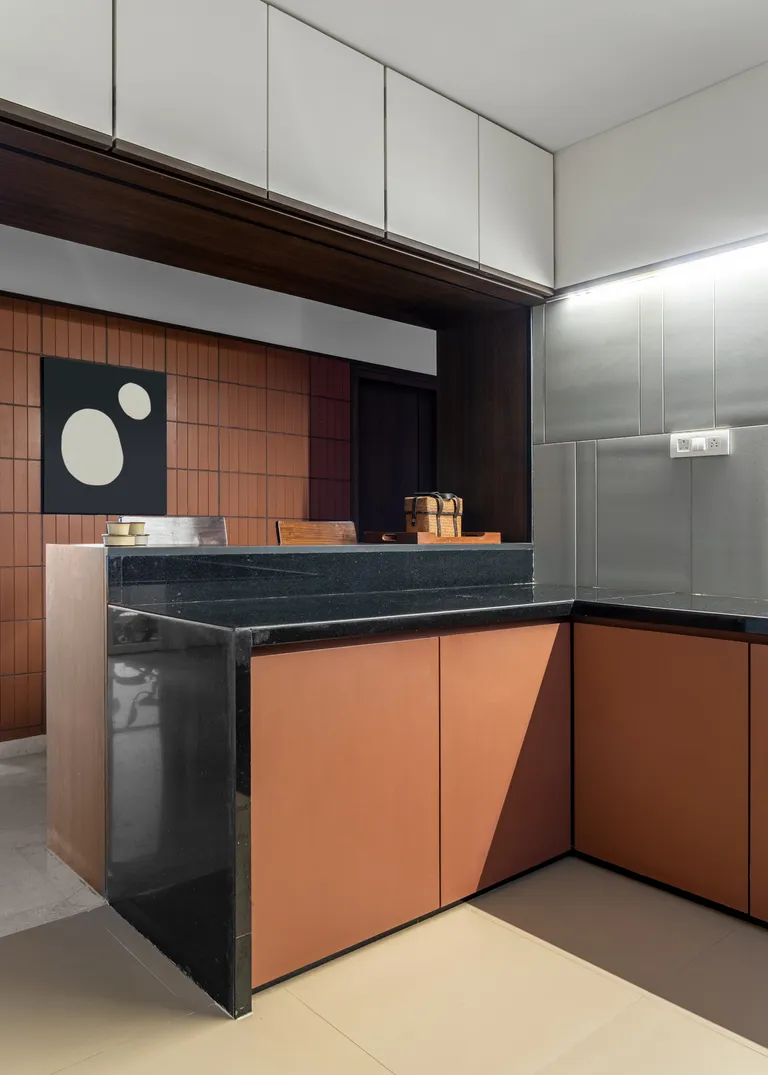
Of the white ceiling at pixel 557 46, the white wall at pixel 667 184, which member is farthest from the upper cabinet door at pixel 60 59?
the white wall at pixel 667 184

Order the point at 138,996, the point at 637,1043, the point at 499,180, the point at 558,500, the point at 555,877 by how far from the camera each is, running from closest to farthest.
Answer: the point at 637,1043 → the point at 138,996 → the point at 555,877 → the point at 499,180 → the point at 558,500

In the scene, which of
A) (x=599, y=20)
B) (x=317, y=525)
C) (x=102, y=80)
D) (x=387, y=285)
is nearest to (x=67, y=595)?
(x=317, y=525)

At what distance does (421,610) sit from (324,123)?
157 cm

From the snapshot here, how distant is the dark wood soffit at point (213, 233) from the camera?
2.08 metres

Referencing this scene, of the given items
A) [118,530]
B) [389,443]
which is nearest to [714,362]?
[118,530]

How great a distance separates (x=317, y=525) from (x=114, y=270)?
2.13 metres

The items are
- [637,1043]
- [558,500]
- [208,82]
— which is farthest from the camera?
[558,500]

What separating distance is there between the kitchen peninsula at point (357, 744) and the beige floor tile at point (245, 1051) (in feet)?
0.27

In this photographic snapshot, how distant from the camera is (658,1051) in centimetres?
154

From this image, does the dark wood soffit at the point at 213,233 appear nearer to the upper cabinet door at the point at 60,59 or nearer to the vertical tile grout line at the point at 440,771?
the upper cabinet door at the point at 60,59

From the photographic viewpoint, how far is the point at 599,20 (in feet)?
Result: 7.78

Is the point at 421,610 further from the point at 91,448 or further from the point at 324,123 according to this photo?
the point at 91,448

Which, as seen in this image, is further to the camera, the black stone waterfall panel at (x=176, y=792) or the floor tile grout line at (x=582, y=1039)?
the black stone waterfall panel at (x=176, y=792)

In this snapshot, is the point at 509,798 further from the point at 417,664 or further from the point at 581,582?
the point at 581,582
